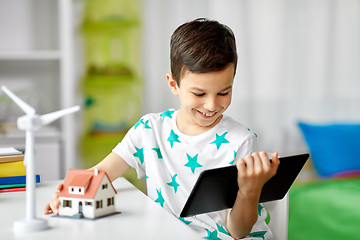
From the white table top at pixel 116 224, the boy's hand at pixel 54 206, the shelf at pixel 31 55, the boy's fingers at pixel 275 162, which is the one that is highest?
the shelf at pixel 31 55

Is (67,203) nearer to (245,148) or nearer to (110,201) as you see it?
(110,201)

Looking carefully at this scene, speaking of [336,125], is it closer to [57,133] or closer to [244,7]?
[244,7]

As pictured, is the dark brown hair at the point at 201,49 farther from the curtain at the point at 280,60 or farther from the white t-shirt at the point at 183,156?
the curtain at the point at 280,60

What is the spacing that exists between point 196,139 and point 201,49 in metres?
0.23

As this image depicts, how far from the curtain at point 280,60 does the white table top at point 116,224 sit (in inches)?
67.1

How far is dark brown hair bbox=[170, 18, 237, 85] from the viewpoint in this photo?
125 cm

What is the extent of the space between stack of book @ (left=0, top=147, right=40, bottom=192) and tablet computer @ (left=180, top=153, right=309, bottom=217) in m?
Answer: 0.49

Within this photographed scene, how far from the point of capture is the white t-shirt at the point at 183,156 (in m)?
1.31

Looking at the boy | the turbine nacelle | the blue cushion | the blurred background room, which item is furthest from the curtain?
the turbine nacelle

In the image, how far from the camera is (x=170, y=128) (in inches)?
56.2

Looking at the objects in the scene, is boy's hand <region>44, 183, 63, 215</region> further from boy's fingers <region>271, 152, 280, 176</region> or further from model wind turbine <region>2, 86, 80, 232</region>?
boy's fingers <region>271, 152, 280, 176</region>

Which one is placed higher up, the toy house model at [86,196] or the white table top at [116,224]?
the toy house model at [86,196]

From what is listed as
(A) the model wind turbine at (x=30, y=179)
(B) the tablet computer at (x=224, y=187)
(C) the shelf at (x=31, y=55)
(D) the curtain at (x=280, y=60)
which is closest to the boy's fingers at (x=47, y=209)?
(A) the model wind turbine at (x=30, y=179)

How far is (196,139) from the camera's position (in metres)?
1.37
